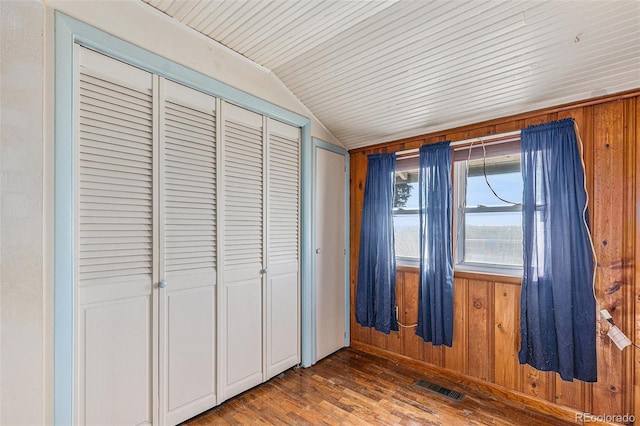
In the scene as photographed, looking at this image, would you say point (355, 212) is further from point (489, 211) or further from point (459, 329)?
point (459, 329)

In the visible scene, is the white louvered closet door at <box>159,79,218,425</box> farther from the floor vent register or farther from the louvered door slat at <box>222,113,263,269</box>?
the floor vent register

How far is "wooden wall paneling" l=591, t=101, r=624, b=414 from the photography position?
187 centimetres

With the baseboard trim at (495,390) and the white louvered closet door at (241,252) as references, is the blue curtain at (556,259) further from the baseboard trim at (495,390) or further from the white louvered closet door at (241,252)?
the white louvered closet door at (241,252)

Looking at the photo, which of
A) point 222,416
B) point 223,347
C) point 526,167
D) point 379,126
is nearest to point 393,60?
point 379,126

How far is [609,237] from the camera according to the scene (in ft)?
6.23

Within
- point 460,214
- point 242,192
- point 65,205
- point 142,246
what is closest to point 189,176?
point 242,192

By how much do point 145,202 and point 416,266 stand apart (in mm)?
2277

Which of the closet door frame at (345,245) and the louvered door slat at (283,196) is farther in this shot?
the closet door frame at (345,245)

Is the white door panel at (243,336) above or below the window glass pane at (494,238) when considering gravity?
below

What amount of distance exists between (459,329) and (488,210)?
1035 mm

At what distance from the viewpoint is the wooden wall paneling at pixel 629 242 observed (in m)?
1.83

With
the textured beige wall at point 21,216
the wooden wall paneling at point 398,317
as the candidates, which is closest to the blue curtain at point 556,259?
the wooden wall paneling at point 398,317

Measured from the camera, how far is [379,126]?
9.04ft

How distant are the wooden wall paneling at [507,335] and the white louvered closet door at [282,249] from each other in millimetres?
1643
